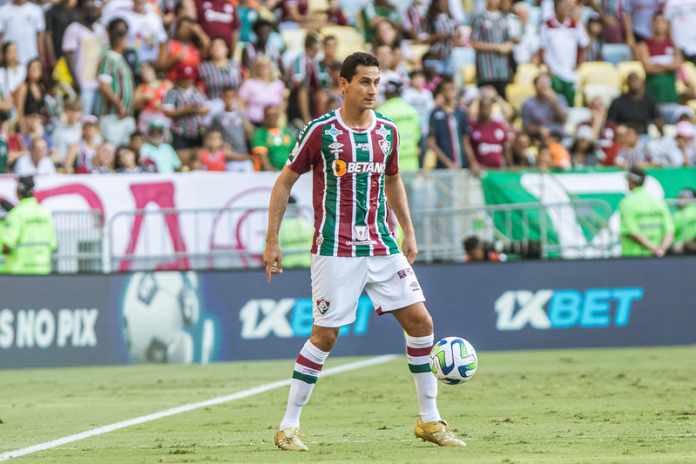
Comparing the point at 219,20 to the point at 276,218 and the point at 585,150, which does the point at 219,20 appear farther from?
the point at 276,218

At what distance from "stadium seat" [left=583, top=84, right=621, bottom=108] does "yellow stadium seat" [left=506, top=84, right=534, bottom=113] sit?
100 centimetres

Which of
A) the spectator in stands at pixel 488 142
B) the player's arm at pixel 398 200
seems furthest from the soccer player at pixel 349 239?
the spectator in stands at pixel 488 142

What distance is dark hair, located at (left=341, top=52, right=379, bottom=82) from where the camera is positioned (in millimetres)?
8375

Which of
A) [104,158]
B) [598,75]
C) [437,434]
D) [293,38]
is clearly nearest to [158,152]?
[104,158]

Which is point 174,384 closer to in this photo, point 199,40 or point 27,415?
point 27,415

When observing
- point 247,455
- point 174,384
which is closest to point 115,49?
point 174,384

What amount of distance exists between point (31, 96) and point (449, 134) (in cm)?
593

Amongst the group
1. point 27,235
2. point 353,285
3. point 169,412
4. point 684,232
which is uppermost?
point 353,285

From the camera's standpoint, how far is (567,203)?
61.6 feet

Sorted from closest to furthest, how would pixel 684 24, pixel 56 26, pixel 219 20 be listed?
pixel 56 26
pixel 219 20
pixel 684 24

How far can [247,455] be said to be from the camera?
8094 millimetres

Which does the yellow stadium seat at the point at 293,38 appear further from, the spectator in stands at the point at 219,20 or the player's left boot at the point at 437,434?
the player's left boot at the point at 437,434

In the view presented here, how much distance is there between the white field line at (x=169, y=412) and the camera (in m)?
8.73

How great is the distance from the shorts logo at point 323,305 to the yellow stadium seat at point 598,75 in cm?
1689
